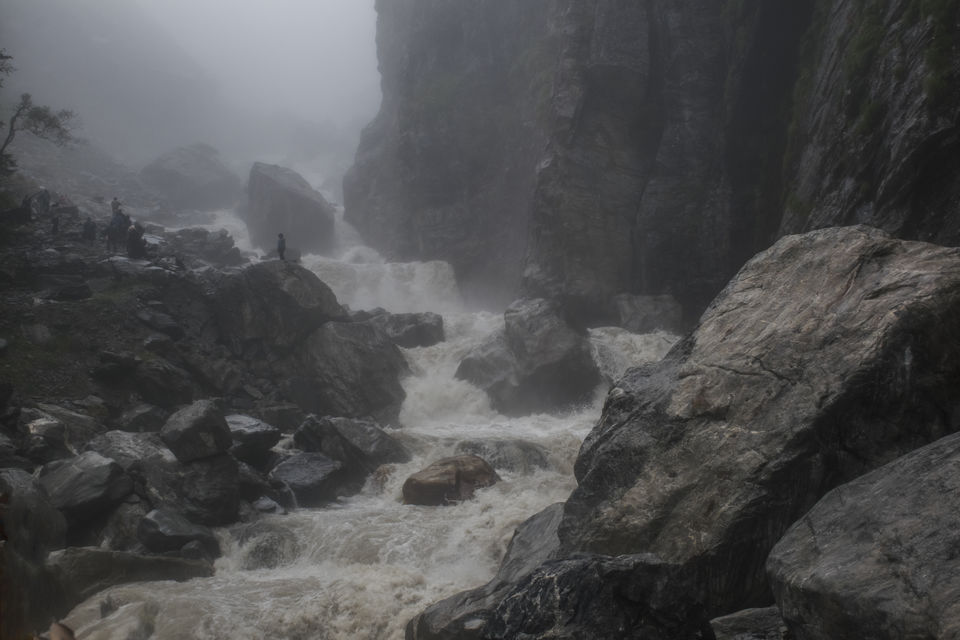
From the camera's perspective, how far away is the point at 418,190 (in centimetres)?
5462

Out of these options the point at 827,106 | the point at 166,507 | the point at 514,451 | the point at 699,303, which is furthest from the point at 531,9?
the point at 166,507

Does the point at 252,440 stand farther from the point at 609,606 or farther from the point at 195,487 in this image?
the point at 609,606

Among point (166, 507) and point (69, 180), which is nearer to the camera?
point (166, 507)

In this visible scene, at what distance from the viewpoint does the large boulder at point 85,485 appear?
14.2 metres

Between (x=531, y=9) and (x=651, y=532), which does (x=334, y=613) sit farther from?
(x=531, y=9)

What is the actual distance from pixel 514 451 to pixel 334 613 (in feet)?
35.0

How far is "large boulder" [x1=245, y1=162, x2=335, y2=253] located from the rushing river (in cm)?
4351

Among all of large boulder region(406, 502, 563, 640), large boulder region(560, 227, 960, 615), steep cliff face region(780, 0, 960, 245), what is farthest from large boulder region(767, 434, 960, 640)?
steep cliff face region(780, 0, 960, 245)

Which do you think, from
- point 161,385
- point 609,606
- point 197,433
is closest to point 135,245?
point 161,385

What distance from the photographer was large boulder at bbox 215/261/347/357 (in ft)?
98.8

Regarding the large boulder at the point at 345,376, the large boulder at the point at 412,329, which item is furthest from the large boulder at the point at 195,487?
the large boulder at the point at 412,329

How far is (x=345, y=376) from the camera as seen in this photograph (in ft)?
95.9

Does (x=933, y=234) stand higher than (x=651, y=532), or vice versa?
(x=933, y=234)

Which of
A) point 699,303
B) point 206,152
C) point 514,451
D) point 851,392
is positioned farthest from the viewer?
point 206,152
